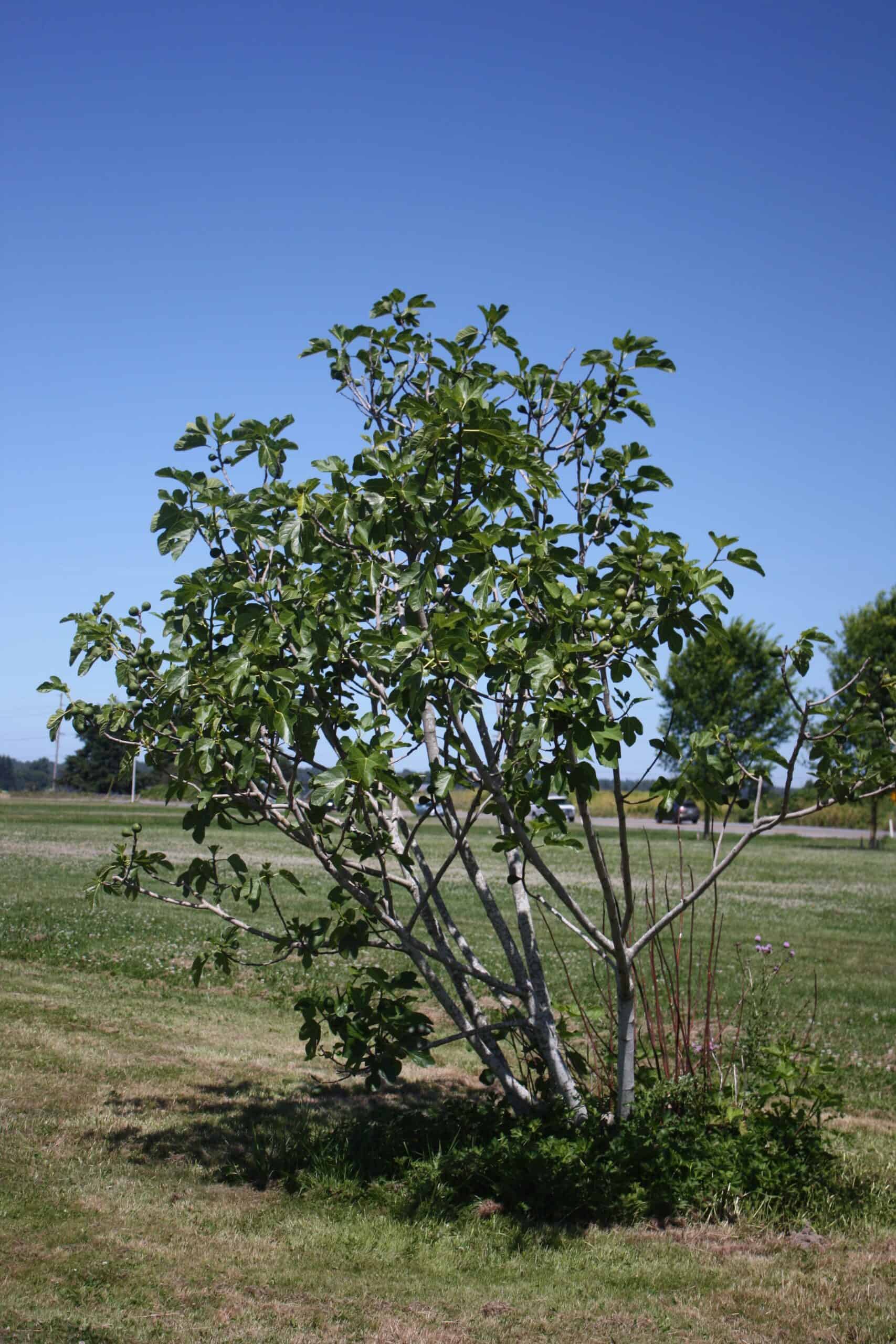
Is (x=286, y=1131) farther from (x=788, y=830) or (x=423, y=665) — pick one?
(x=788, y=830)

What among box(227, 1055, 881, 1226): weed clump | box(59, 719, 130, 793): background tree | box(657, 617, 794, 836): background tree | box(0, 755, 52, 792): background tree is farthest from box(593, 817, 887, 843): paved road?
box(0, 755, 52, 792): background tree

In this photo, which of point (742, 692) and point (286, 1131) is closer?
point (286, 1131)

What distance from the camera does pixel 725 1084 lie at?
5.86 meters

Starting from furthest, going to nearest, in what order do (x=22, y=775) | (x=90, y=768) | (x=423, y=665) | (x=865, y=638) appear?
(x=22, y=775)
(x=90, y=768)
(x=865, y=638)
(x=423, y=665)

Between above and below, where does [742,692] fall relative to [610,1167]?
above

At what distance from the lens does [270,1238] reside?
15.2 ft

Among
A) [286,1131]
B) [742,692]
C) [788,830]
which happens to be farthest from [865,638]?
[286,1131]

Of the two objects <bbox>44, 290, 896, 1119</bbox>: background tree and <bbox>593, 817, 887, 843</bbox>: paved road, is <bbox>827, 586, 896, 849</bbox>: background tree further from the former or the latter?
<bbox>44, 290, 896, 1119</bbox>: background tree

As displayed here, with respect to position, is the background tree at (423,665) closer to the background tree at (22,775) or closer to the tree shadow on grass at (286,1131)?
the tree shadow on grass at (286,1131)

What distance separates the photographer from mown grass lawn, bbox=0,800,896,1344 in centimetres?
390

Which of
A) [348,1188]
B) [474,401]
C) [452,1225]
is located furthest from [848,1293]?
[474,401]

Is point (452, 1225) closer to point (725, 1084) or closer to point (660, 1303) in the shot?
point (660, 1303)

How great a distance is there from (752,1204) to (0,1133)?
3731mm

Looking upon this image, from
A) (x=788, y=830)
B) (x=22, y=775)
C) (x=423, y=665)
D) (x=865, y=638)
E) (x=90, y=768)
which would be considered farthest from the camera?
(x=22, y=775)
